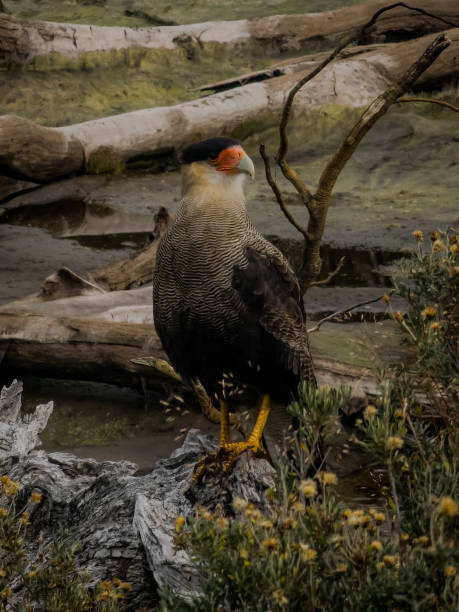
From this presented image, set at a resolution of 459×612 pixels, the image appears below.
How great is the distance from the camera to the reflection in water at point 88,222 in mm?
9430

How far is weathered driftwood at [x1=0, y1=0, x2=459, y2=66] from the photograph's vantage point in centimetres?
1371

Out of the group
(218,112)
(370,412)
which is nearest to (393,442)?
(370,412)

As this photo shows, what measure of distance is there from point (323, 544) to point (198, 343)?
1604mm

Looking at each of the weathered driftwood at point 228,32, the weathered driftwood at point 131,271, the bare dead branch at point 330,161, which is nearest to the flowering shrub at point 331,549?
the bare dead branch at point 330,161

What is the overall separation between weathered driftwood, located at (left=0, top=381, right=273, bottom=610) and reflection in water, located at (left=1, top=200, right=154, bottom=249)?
5.18 m

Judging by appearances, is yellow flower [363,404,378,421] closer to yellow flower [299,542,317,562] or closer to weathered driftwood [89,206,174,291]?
yellow flower [299,542,317,562]

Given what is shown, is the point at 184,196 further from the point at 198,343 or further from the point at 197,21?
the point at 197,21

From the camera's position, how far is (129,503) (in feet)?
12.2

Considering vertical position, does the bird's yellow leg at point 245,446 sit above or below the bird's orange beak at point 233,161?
below

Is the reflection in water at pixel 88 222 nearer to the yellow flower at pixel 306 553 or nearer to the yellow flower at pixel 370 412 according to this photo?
the yellow flower at pixel 370 412

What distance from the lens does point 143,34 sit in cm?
1509

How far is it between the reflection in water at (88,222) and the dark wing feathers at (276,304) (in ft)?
17.6

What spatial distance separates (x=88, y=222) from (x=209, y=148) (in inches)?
259

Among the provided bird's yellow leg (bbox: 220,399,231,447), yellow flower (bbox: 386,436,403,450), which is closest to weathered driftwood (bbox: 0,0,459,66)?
bird's yellow leg (bbox: 220,399,231,447)
